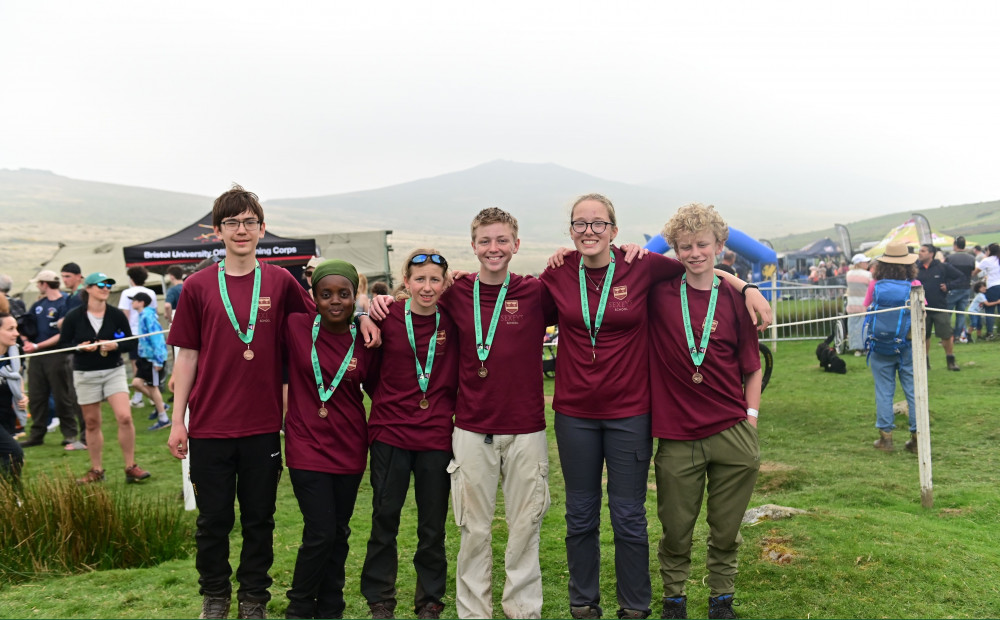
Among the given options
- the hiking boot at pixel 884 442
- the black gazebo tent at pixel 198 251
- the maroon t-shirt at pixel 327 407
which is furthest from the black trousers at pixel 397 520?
the black gazebo tent at pixel 198 251

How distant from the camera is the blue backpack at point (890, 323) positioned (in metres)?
7.40

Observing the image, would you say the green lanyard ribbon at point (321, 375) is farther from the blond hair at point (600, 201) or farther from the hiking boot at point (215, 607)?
the blond hair at point (600, 201)

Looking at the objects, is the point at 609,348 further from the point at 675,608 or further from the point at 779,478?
the point at 779,478

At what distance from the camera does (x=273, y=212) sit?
569 ft

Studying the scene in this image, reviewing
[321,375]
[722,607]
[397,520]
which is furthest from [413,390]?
[722,607]

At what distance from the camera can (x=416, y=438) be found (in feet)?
12.1

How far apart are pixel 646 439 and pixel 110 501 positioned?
372 cm

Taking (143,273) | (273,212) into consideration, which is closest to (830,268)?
(143,273)

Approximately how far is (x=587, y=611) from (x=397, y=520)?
3.37 ft

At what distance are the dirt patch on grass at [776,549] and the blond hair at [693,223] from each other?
1.96 m

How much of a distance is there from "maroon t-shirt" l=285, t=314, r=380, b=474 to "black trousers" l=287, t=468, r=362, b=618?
0.07 meters

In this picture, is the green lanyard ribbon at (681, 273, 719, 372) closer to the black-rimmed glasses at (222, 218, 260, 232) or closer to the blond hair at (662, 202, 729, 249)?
the blond hair at (662, 202, 729, 249)

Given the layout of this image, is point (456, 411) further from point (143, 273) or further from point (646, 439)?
point (143, 273)

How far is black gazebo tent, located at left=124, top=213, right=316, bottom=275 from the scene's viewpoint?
1473 cm
